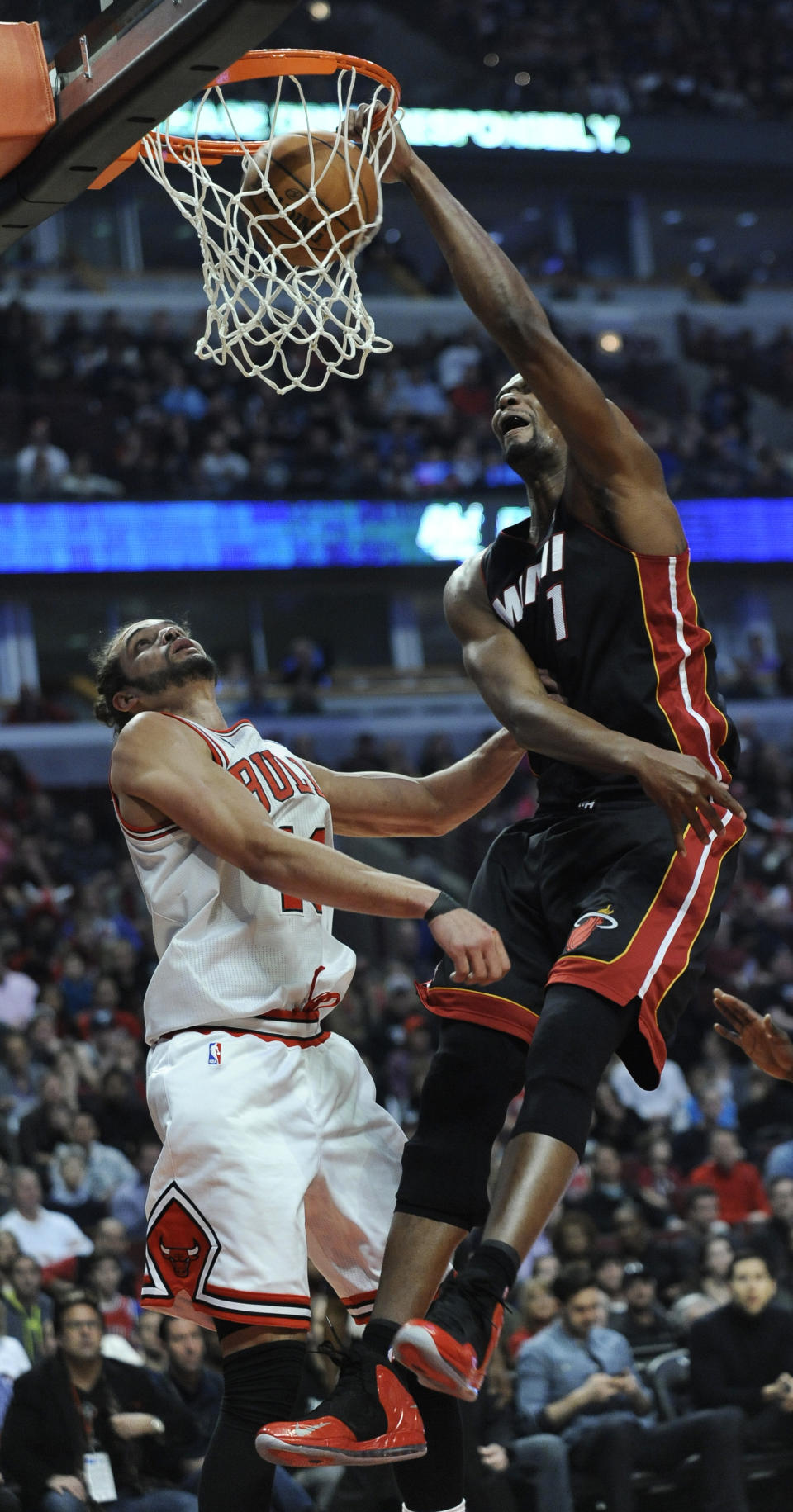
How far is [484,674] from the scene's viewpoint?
4191 mm

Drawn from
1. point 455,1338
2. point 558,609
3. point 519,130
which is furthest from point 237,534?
point 455,1338

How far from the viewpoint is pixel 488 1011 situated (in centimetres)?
400

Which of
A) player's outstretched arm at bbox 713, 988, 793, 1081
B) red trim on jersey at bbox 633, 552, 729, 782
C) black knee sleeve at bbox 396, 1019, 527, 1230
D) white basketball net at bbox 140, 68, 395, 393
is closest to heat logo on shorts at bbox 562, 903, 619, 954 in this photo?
black knee sleeve at bbox 396, 1019, 527, 1230

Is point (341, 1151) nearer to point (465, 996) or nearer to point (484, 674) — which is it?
point (465, 996)

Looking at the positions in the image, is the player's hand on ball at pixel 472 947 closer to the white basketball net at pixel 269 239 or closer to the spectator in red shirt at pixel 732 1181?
the white basketball net at pixel 269 239

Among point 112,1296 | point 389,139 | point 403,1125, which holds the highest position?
point 389,139

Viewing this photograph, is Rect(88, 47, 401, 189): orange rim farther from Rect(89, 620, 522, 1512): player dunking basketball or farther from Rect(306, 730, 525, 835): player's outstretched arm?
Rect(306, 730, 525, 835): player's outstretched arm

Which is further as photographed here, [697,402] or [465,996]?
[697,402]

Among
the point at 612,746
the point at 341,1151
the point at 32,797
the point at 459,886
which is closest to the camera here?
the point at 612,746

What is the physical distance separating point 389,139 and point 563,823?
66.8 inches

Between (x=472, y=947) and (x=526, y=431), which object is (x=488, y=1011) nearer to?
(x=472, y=947)

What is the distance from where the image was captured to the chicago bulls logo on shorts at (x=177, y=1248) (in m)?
3.82

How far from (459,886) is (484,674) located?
12732mm

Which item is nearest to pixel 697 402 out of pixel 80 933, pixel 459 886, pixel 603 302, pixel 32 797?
pixel 603 302
